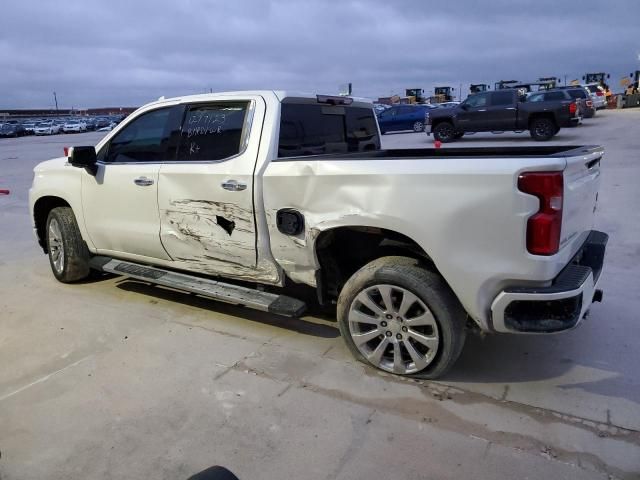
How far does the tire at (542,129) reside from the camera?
17.9 metres

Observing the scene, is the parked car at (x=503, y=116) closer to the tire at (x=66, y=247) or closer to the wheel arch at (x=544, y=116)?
the wheel arch at (x=544, y=116)

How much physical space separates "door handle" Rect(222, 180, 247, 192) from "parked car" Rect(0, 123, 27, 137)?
170 ft

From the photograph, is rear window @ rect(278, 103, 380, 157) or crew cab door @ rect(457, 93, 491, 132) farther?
crew cab door @ rect(457, 93, 491, 132)

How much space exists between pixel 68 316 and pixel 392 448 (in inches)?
128

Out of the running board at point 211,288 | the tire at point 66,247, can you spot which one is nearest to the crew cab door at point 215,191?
the running board at point 211,288

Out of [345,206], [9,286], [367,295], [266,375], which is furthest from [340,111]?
[9,286]

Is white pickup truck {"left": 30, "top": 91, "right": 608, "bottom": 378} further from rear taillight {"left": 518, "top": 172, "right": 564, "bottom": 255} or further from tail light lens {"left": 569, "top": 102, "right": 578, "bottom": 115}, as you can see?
tail light lens {"left": 569, "top": 102, "right": 578, "bottom": 115}

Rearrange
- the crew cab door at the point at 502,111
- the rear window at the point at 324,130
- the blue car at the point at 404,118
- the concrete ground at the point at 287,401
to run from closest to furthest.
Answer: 1. the concrete ground at the point at 287,401
2. the rear window at the point at 324,130
3. the crew cab door at the point at 502,111
4. the blue car at the point at 404,118

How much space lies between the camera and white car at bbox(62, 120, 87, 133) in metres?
51.8

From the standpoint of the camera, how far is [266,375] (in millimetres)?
3580

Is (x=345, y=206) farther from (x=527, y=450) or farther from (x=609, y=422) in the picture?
(x=609, y=422)

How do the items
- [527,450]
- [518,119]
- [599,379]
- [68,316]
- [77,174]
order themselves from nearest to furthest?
[527,450] → [599,379] → [68,316] → [77,174] → [518,119]

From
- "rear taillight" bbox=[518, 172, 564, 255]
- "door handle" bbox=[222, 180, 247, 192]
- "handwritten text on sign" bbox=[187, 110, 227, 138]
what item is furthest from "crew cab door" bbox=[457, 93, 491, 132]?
"rear taillight" bbox=[518, 172, 564, 255]

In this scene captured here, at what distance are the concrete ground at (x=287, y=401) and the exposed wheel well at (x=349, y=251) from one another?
50 cm
